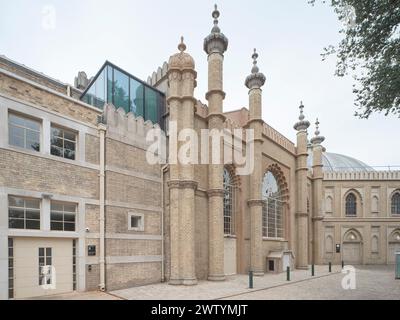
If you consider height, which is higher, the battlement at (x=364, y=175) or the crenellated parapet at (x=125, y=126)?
the crenellated parapet at (x=125, y=126)

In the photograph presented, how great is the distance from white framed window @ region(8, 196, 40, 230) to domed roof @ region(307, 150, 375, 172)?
35.7 metres

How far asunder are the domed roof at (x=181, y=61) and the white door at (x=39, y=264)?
9872 mm

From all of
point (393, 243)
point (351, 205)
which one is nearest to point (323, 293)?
point (351, 205)

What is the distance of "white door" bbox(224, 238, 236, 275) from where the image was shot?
19062mm

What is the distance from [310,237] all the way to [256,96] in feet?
56.4

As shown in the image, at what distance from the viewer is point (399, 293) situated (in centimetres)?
1353

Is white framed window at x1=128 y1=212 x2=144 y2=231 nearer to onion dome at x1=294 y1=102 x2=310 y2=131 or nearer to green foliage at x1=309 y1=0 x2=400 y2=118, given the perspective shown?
green foliage at x1=309 y1=0 x2=400 y2=118

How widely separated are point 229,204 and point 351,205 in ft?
70.2

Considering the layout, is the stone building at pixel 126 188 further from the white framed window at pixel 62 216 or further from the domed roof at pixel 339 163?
the domed roof at pixel 339 163

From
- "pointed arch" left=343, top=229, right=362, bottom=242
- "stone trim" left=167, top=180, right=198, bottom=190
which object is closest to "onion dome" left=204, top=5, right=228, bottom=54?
"stone trim" left=167, top=180, right=198, bottom=190

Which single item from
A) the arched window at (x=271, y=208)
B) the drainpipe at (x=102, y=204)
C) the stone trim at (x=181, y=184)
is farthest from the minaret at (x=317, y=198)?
the drainpipe at (x=102, y=204)

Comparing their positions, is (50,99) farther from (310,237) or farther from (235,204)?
(310,237)

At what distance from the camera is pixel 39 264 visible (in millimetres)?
10836

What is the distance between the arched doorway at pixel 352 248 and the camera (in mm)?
34219
